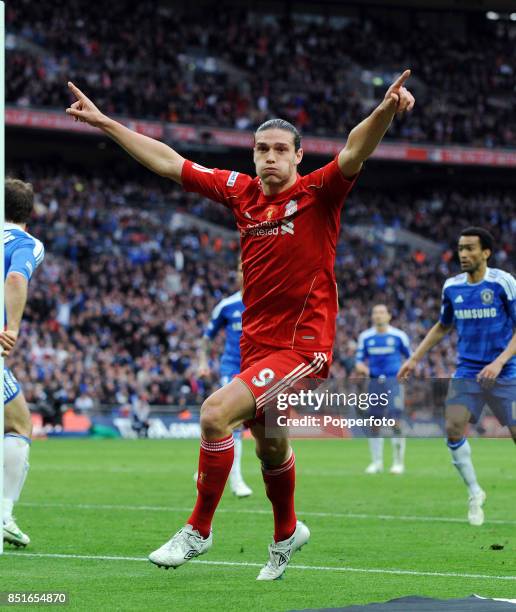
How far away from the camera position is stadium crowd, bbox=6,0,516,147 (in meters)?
43.4

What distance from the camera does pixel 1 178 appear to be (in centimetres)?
717

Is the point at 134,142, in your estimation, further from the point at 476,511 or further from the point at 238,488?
the point at 238,488

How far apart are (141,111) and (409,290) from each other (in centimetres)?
1159

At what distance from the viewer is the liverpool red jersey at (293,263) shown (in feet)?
22.3

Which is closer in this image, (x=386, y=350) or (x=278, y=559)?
(x=278, y=559)

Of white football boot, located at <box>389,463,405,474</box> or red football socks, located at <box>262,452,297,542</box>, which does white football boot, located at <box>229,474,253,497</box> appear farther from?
red football socks, located at <box>262,452,297,542</box>

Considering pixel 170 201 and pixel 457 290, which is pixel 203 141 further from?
pixel 457 290

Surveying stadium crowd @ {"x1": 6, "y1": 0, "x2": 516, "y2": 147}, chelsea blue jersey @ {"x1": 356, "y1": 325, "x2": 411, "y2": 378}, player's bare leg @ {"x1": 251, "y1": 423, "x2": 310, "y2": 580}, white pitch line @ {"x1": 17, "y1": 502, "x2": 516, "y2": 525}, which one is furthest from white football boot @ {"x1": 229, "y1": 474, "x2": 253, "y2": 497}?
stadium crowd @ {"x1": 6, "y1": 0, "x2": 516, "y2": 147}

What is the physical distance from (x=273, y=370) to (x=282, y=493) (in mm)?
927

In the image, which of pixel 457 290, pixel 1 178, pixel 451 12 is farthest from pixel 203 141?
pixel 1 178

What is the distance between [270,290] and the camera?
269 inches

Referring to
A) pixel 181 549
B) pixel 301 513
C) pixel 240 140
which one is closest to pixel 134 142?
pixel 181 549

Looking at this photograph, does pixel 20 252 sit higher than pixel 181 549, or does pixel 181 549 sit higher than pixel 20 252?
pixel 20 252

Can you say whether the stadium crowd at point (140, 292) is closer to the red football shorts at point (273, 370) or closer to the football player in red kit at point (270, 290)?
the football player in red kit at point (270, 290)
